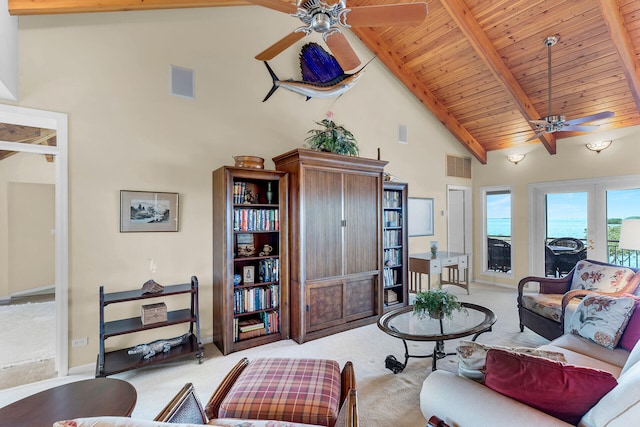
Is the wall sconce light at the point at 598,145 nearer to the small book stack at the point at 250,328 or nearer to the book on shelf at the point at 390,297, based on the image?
the book on shelf at the point at 390,297

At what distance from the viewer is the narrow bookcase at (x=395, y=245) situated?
463cm

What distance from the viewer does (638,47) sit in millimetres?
3721

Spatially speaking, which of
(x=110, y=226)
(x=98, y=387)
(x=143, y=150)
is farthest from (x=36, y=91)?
(x=98, y=387)

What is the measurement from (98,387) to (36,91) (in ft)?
8.62

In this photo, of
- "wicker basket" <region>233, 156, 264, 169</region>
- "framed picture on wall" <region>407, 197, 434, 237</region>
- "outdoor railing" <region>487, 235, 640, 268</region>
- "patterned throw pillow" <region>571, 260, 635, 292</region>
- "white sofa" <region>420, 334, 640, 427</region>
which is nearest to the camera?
"white sofa" <region>420, 334, 640, 427</region>

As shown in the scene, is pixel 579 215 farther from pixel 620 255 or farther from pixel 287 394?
pixel 287 394

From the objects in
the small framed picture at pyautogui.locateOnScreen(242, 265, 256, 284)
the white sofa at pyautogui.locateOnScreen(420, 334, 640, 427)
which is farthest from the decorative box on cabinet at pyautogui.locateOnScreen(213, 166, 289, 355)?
the white sofa at pyautogui.locateOnScreen(420, 334, 640, 427)

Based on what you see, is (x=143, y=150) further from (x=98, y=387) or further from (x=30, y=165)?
(x=98, y=387)

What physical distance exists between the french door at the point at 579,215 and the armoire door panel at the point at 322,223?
4.33 meters

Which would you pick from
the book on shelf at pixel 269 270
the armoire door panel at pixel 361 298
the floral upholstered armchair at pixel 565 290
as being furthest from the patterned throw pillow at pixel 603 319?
the book on shelf at pixel 269 270

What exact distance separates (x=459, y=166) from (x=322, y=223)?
13.6 ft

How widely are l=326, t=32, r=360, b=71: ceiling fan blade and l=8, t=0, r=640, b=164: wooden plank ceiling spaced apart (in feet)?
5.34

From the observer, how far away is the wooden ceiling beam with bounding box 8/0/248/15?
2557mm

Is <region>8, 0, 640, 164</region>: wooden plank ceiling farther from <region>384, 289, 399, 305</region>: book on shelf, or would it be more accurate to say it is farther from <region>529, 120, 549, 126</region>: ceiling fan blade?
<region>384, 289, 399, 305</region>: book on shelf
